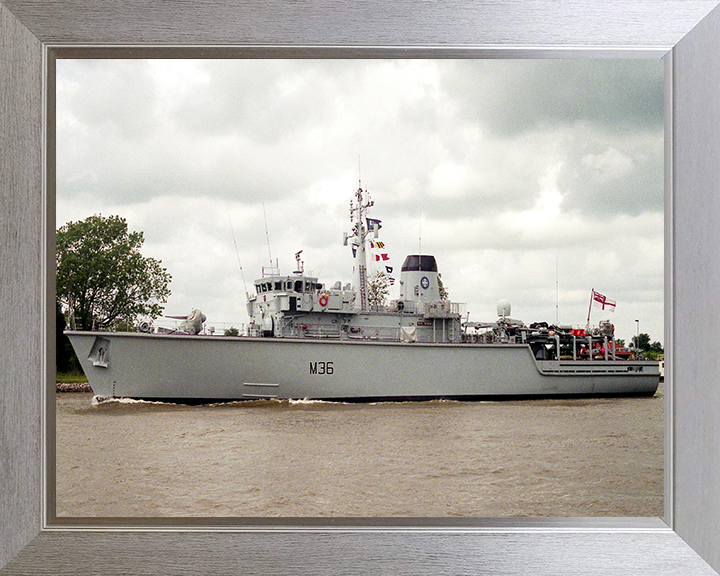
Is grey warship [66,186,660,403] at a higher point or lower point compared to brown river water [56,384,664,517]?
higher

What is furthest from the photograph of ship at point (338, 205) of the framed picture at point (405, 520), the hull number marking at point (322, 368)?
the framed picture at point (405, 520)

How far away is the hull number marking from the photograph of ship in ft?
0.05

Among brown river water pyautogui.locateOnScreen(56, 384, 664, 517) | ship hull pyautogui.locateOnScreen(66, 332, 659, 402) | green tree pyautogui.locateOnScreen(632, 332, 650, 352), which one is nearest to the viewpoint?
green tree pyautogui.locateOnScreen(632, 332, 650, 352)

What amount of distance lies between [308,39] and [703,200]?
3.76ft

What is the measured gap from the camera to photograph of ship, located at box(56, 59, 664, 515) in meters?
4.88

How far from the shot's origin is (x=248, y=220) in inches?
240

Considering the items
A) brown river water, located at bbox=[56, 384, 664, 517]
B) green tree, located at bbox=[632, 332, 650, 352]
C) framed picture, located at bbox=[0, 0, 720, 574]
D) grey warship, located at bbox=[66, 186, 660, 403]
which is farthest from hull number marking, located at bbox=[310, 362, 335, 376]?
framed picture, located at bbox=[0, 0, 720, 574]

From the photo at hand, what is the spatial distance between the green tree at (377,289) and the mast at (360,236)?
0.08m

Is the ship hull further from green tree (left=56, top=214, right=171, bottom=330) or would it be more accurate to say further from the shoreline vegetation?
green tree (left=56, top=214, right=171, bottom=330)

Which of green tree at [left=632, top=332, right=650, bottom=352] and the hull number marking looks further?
the hull number marking

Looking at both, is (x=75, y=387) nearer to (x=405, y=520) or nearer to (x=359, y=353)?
(x=359, y=353)

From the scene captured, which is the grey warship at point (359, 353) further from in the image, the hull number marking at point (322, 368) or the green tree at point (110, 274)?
the green tree at point (110, 274)

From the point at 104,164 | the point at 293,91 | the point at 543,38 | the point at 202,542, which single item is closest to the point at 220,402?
the point at 104,164

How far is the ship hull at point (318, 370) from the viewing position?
20.2 ft
